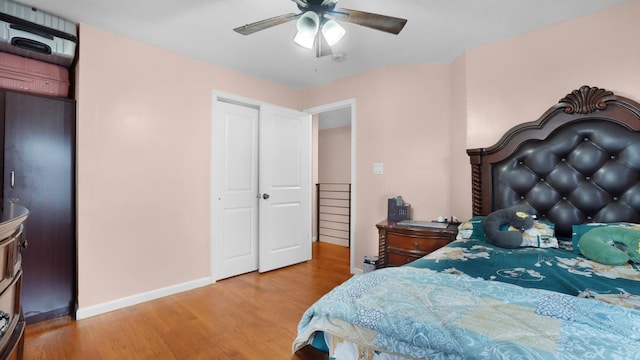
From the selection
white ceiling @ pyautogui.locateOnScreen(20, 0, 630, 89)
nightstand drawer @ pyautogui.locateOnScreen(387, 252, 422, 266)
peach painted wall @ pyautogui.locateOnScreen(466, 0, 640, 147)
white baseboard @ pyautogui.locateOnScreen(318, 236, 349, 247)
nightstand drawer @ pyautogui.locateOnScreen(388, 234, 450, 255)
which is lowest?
white baseboard @ pyautogui.locateOnScreen(318, 236, 349, 247)

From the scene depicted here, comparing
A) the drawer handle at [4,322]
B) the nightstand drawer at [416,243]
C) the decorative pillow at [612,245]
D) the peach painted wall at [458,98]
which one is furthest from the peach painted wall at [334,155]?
the drawer handle at [4,322]

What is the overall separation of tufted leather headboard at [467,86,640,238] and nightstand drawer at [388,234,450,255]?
465 mm

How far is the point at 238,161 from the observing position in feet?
11.3

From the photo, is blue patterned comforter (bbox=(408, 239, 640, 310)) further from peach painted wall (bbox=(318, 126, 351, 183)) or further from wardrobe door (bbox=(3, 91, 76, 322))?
peach painted wall (bbox=(318, 126, 351, 183))

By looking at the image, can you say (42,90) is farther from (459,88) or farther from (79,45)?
(459,88)

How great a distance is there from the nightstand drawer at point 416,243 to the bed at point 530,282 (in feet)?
1.09

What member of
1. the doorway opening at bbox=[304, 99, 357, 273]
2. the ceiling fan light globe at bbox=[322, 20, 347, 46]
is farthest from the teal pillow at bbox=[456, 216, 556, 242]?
the doorway opening at bbox=[304, 99, 357, 273]

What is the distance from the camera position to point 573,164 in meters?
2.09

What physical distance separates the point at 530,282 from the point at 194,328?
2202mm

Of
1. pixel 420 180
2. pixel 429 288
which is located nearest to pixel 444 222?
pixel 420 180

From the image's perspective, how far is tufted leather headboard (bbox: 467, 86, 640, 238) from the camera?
1.91 m

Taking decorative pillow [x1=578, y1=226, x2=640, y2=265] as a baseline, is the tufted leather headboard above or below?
above

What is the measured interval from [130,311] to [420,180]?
116 inches

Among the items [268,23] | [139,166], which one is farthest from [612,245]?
[139,166]
